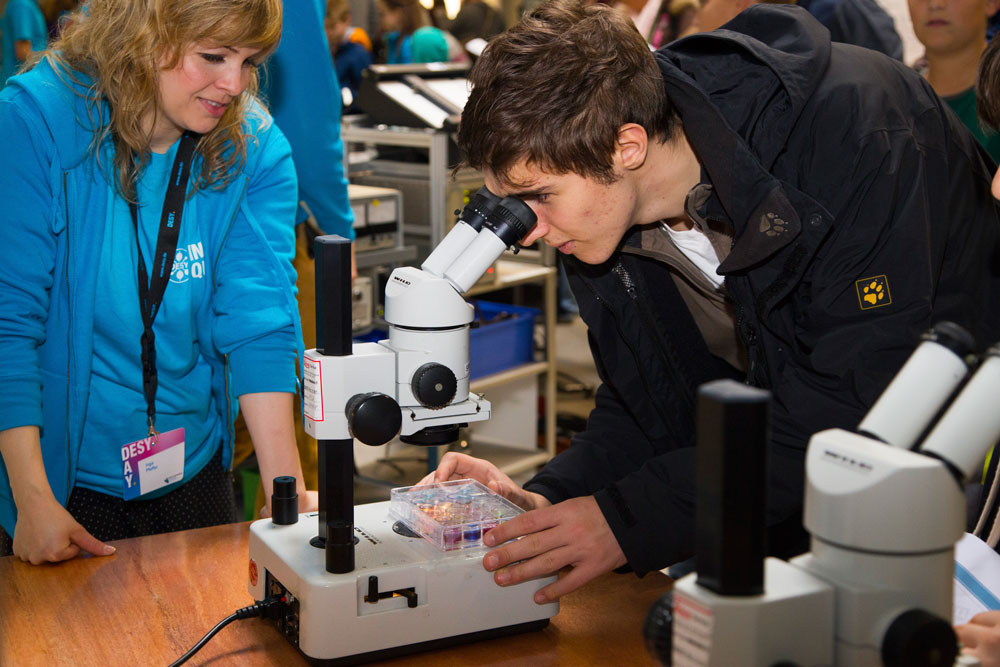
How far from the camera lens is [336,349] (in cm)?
114

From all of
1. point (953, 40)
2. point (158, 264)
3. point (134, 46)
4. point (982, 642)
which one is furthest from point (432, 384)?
point (953, 40)

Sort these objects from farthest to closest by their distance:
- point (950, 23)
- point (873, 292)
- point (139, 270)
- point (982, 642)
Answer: point (950, 23) < point (139, 270) < point (873, 292) < point (982, 642)

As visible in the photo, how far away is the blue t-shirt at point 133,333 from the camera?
159cm

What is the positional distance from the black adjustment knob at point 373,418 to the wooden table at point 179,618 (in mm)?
264

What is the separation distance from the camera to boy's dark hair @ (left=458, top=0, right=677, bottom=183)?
130cm

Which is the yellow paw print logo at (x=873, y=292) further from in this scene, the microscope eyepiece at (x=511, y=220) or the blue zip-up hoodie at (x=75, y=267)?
the blue zip-up hoodie at (x=75, y=267)

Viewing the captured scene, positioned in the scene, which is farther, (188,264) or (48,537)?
(188,264)

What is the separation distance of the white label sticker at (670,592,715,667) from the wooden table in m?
0.46

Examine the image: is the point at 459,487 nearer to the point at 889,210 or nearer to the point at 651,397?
the point at 651,397

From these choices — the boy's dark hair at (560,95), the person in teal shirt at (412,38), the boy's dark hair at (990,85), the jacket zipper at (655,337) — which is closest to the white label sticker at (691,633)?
the boy's dark hair at (560,95)

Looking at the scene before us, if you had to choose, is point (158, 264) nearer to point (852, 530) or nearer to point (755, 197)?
point (755, 197)

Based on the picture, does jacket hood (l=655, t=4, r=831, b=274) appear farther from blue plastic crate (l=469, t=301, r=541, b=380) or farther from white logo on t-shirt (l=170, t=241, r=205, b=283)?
blue plastic crate (l=469, t=301, r=541, b=380)

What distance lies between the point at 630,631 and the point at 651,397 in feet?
1.40

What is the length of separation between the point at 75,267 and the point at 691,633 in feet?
3.79
